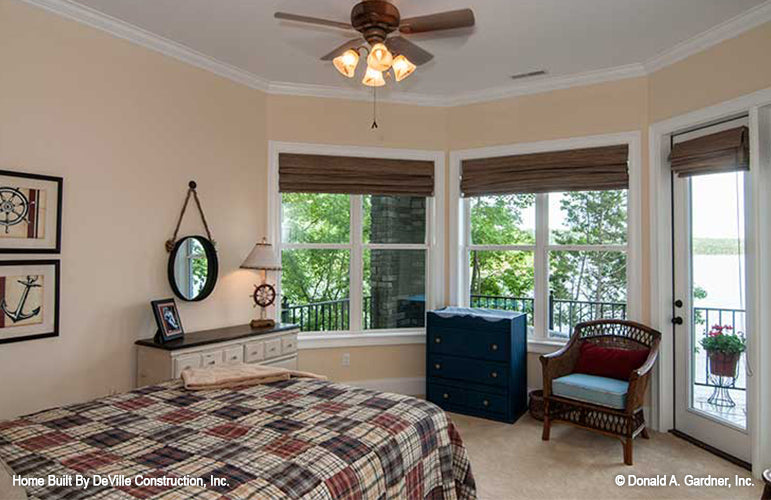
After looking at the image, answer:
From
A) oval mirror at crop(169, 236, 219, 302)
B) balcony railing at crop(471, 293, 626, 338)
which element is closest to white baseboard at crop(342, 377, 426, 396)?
balcony railing at crop(471, 293, 626, 338)

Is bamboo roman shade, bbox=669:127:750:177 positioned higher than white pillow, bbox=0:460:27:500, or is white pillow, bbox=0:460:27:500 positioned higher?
bamboo roman shade, bbox=669:127:750:177

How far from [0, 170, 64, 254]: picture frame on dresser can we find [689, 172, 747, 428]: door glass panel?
4259 mm

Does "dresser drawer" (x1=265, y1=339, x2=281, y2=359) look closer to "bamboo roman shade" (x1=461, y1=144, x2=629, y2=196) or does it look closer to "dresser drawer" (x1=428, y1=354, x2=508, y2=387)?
"dresser drawer" (x1=428, y1=354, x2=508, y2=387)

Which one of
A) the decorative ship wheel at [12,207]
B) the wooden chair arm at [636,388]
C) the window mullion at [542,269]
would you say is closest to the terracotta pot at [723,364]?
the wooden chair arm at [636,388]

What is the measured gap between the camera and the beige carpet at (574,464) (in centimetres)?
278

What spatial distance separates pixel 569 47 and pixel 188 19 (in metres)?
2.61

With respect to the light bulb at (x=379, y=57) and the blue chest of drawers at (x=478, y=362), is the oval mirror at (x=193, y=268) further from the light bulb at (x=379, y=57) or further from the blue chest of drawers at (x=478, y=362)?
the light bulb at (x=379, y=57)

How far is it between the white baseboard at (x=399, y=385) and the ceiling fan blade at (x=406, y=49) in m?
2.96

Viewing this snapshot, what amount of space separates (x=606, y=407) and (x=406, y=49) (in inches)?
103

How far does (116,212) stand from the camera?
3150mm

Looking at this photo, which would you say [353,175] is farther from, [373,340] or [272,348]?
[272,348]

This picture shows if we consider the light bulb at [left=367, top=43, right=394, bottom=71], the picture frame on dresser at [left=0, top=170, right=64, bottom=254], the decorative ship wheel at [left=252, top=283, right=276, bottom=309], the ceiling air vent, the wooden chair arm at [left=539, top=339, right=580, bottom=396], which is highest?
the ceiling air vent

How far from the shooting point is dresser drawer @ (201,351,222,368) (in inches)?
126

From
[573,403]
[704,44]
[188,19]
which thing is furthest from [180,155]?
[704,44]
